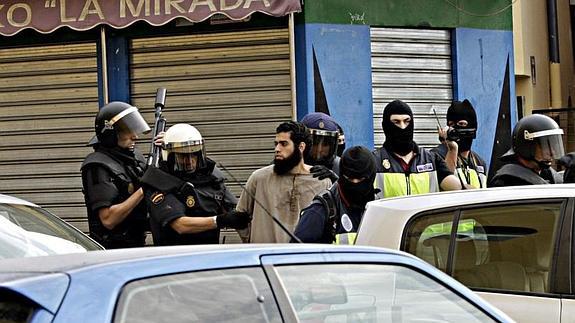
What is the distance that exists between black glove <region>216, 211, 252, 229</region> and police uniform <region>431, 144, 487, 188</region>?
7.45 feet

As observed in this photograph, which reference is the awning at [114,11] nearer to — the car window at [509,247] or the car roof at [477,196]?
the car roof at [477,196]

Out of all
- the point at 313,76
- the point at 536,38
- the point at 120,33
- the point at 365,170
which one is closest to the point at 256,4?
the point at 313,76

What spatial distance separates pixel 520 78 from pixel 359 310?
45.0 feet

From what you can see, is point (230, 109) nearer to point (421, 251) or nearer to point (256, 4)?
point (256, 4)

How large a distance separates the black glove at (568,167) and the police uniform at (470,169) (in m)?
1.03

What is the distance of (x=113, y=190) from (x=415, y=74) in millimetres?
5454

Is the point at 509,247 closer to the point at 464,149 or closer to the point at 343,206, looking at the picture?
the point at 343,206

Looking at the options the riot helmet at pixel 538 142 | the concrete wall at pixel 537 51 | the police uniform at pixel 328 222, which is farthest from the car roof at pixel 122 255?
the concrete wall at pixel 537 51

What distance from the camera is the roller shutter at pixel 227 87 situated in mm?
12023

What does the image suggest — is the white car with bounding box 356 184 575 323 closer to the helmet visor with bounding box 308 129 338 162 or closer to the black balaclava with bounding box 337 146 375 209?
the black balaclava with bounding box 337 146 375 209

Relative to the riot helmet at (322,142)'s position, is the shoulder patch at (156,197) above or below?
below

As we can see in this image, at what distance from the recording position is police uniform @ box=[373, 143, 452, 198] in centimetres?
763

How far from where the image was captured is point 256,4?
11.6 m

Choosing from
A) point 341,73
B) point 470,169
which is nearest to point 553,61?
point 341,73
